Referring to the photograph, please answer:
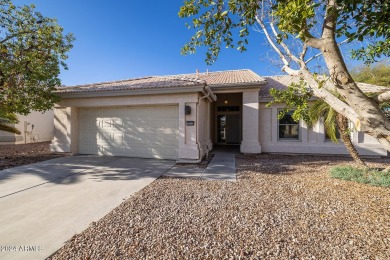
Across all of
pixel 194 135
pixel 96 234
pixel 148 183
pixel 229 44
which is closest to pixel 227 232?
pixel 96 234

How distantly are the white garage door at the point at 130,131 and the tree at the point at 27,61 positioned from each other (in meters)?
2.13

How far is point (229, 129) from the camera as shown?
15.7m

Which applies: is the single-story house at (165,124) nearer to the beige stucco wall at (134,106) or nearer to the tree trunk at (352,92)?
the beige stucco wall at (134,106)

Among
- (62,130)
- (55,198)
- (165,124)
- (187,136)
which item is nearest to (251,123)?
(187,136)

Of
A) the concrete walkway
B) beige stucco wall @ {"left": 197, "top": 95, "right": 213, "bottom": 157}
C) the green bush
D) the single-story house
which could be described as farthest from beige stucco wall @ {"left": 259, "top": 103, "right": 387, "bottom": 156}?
the green bush

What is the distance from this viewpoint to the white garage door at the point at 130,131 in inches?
344

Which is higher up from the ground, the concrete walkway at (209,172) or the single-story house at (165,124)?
the single-story house at (165,124)

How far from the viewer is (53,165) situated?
293 inches

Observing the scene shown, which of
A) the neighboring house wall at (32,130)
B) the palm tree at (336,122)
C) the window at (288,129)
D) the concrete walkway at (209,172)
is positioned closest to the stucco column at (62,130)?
the concrete walkway at (209,172)

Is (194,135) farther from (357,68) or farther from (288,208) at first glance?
(357,68)

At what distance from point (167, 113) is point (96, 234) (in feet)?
20.8

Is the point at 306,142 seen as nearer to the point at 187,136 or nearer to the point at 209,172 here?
the point at 209,172

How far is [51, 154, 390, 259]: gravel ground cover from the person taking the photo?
2.52 metres

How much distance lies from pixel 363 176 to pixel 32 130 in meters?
21.9
